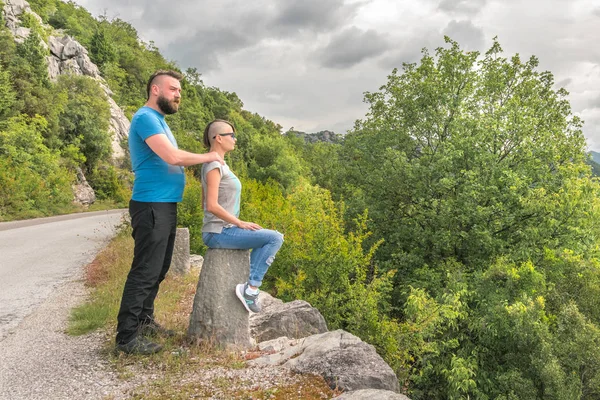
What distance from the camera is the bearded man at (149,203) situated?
12.2 feet

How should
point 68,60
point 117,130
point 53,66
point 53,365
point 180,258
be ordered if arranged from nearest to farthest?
point 53,365, point 180,258, point 53,66, point 117,130, point 68,60

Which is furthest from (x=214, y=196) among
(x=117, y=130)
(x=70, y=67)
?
(x=70, y=67)

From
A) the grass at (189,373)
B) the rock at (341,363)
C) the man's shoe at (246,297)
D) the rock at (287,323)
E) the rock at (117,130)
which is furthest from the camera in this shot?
the rock at (117,130)

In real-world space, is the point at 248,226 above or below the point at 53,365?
above

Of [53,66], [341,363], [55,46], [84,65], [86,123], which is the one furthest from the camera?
[84,65]

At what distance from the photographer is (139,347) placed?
3.78 metres

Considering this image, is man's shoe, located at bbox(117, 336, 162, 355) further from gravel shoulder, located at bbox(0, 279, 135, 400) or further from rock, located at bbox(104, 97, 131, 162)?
rock, located at bbox(104, 97, 131, 162)

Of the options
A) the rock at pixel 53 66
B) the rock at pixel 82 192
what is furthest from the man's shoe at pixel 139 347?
the rock at pixel 53 66

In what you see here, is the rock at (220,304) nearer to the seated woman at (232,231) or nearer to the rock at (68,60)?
the seated woman at (232,231)

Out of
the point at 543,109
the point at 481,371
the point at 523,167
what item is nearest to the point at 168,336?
the point at 481,371

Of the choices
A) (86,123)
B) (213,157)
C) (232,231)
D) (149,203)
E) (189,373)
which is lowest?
(189,373)

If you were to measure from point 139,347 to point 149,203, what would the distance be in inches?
53.5

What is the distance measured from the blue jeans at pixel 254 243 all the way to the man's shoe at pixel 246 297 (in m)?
0.10

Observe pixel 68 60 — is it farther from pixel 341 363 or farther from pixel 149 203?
pixel 341 363
